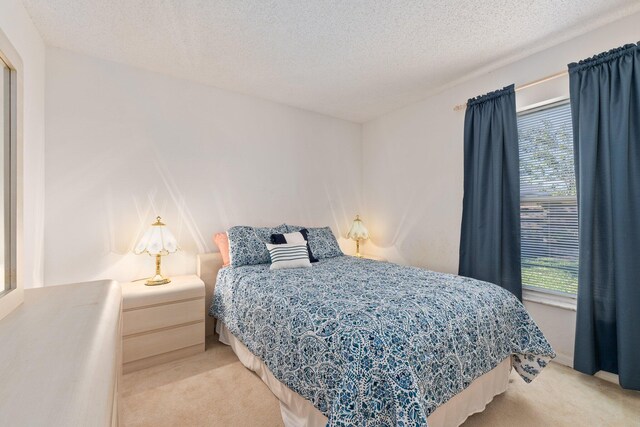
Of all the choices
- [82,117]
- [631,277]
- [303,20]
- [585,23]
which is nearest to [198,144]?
[82,117]

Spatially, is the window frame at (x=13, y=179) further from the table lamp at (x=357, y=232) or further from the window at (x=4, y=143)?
the table lamp at (x=357, y=232)

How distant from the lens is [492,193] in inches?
105

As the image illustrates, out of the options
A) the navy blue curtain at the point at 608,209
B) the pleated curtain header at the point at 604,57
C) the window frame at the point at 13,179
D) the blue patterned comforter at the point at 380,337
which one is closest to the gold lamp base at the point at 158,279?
the blue patterned comforter at the point at 380,337

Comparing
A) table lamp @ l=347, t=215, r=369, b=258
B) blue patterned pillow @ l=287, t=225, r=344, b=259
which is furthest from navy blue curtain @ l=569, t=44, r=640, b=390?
table lamp @ l=347, t=215, r=369, b=258

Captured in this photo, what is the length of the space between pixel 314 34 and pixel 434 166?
198 centimetres

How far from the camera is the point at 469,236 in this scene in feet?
9.37

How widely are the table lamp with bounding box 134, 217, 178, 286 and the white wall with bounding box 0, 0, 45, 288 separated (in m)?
0.65

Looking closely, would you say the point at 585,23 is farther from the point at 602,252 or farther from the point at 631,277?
the point at 631,277

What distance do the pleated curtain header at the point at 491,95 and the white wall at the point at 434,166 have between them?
0.36 ft

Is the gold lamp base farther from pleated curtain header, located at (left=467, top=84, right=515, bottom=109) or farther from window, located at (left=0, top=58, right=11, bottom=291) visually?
pleated curtain header, located at (left=467, top=84, right=515, bottom=109)

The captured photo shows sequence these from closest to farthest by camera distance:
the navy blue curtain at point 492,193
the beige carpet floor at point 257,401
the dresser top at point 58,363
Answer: the dresser top at point 58,363 → the beige carpet floor at point 257,401 → the navy blue curtain at point 492,193

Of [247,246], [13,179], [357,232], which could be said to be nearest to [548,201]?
[357,232]

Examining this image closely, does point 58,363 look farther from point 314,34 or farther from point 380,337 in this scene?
point 314,34

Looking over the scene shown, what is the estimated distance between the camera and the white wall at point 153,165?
235 centimetres
